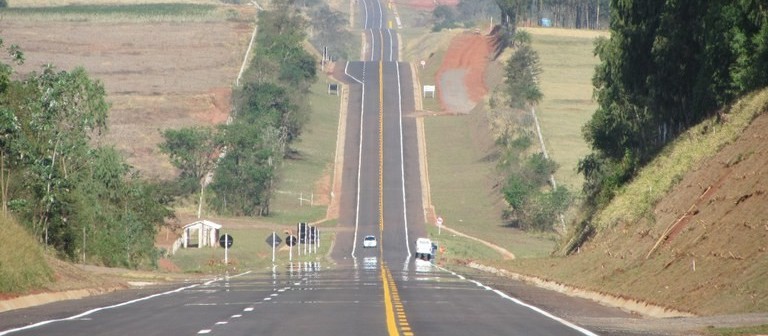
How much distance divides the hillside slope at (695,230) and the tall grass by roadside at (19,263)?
A: 16041 millimetres

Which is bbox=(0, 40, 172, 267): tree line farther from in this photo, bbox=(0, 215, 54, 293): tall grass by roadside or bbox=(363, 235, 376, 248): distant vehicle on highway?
bbox=(363, 235, 376, 248): distant vehicle on highway

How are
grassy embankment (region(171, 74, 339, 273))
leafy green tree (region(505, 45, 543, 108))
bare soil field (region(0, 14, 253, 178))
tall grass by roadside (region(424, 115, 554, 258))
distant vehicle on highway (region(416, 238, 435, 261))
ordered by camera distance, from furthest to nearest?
1. leafy green tree (region(505, 45, 543, 108))
2. bare soil field (region(0, 14, 253, 178))
3. tall grass by roadside (region(424, 115, 554, 258))
4. grassy embankment (region(171, 74, 339, 273))
5. distant vehicle on highway (region(416, 238, 435, 261))

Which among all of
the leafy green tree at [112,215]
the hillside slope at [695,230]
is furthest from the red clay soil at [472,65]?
the hillside slope at [695,230]

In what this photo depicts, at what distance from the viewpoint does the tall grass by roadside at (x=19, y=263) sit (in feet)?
124

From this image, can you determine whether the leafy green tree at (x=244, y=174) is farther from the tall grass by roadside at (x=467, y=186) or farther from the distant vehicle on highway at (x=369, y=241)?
the distant vehicle on highway at (x=369, y=241)

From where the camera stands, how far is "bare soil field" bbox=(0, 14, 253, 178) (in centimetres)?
14412

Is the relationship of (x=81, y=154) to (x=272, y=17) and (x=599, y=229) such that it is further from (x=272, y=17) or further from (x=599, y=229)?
(x=272, y=17)

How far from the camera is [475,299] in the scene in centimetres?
3956

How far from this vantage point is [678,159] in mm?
55875

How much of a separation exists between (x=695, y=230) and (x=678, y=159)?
15.1 meters

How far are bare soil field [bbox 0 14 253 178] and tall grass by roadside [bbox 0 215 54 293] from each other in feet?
286

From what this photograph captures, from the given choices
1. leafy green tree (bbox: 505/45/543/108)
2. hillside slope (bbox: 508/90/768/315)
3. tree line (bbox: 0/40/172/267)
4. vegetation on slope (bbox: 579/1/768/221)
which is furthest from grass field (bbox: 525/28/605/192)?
hillside slope (bbox: 508/90/768/315)

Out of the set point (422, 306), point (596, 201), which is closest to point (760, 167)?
point (422, 306)

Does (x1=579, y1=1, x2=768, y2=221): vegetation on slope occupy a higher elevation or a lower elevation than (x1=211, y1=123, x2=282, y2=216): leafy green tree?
higher
